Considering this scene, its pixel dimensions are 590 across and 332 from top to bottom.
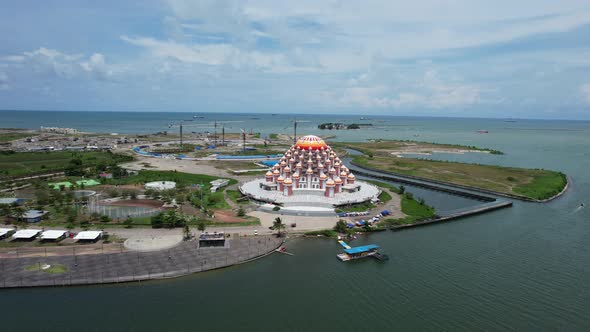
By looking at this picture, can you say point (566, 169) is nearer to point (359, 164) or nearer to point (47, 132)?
point (359, 164)

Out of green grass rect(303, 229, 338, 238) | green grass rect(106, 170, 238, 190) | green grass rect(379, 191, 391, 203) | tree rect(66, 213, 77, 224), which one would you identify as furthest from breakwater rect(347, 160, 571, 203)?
tree rect(66, 213, 77, 224)

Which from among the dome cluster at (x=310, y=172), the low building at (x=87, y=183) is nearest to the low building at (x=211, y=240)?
the dome cluster at (x=310, y=172)

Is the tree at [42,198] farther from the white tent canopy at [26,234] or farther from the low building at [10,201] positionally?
the white tent canopy at [26,234]

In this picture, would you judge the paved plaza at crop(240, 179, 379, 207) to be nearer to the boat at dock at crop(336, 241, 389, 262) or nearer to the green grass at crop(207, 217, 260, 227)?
the green grass at crop(207, 217, 260, 227)

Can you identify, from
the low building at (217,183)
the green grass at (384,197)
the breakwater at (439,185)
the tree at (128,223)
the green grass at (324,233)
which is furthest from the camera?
the breakwater at (439,185)

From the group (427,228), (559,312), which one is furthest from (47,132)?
(559,312)

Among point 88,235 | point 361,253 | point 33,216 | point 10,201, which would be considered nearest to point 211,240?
point 88,235
